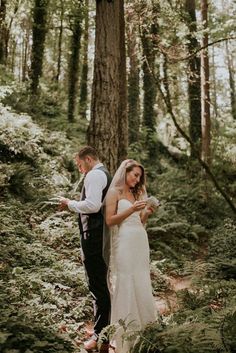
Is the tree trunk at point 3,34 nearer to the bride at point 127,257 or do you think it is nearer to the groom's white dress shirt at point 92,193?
the groom's white dress shirt at point 92,193

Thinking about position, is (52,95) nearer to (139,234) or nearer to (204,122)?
(204,122)

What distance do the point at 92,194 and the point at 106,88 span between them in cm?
348

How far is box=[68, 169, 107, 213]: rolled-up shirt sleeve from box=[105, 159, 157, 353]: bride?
0.42ft

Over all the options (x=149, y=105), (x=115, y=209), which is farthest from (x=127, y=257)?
(x=149, y=105)

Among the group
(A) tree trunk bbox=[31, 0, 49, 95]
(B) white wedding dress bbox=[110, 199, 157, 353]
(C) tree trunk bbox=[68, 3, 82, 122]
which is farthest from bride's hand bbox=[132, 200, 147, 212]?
(A) tree trunk bbox=[31, 0, 49, 95]

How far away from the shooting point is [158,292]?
25.3 feet

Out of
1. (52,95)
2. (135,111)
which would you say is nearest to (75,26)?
(52,95)

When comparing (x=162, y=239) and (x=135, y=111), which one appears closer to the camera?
(x=162, y=239)

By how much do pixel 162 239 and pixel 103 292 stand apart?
18.8ft

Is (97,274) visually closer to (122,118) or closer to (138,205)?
(138,205)

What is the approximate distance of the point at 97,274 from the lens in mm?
5215

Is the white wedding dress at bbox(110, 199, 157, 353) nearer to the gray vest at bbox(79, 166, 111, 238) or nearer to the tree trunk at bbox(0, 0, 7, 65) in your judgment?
the gray vest at bbox(79, 166, 111, 238)

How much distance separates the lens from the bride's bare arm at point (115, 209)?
5.05 m

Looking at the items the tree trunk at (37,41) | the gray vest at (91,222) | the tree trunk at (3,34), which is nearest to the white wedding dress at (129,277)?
the gray vest at (91,222)
